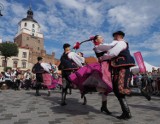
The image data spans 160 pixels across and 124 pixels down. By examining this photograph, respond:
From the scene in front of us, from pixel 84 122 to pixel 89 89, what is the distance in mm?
1129

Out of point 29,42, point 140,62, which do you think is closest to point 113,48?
point 140,62

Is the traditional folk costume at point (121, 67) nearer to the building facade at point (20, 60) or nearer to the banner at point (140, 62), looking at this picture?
the banner at point (140, 62)

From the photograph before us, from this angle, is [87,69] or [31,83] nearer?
[87,69]

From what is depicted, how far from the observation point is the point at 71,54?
6.83 meters

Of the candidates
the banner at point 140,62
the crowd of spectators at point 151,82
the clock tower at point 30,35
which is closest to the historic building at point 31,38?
the clock tower at point 30,35

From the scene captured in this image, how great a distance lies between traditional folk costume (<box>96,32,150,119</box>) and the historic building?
65921 mm

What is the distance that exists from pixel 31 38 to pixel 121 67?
3350 inches

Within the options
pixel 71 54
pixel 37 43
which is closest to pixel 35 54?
pixel 37 43

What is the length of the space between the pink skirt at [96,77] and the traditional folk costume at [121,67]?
0.16 meters

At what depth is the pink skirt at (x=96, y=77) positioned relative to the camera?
4789 mm

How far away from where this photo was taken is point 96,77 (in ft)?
16.9

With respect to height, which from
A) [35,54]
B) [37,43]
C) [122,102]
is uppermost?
[37,43]

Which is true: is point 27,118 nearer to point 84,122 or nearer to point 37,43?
point 84,122

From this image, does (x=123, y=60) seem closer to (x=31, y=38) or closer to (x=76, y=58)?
(x=76, y=58)
